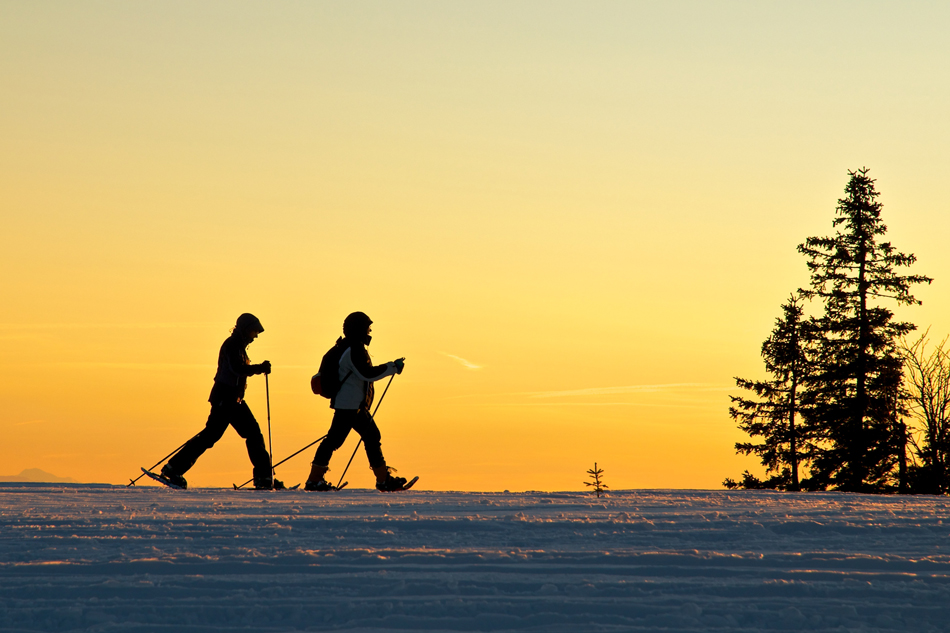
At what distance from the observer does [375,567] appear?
489 centimetres

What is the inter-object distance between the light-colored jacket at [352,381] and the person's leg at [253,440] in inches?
56.4

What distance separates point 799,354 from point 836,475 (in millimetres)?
5725

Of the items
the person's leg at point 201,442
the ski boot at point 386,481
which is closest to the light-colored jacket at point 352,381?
the ski boot at point 386,481

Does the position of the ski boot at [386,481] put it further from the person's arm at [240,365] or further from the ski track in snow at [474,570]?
the ski track in snow at [474,570]

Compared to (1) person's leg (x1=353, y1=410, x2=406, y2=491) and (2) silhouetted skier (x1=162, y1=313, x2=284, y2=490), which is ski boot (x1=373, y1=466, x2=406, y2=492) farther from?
(2) silhouetted skier (x1=162, y1=313, x2=284, y2=490)

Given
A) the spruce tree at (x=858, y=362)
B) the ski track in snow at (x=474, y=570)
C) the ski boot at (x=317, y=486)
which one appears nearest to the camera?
the ski track in snow at (x=474, y=570)

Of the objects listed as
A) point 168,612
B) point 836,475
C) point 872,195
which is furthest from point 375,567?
Answer: point 872,195

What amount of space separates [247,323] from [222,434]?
148 centimetres

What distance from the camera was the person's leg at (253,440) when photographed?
40.9ft

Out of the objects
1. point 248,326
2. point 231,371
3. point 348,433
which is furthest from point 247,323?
point 348,433

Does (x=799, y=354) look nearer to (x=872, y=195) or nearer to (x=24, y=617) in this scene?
(x=872, y=195)

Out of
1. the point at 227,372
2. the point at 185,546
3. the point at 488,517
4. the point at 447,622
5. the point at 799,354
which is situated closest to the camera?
the point at 447,622

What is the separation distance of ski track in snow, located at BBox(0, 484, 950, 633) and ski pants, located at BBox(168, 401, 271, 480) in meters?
4.28

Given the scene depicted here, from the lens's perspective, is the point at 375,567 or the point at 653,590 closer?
the point at 653,590
